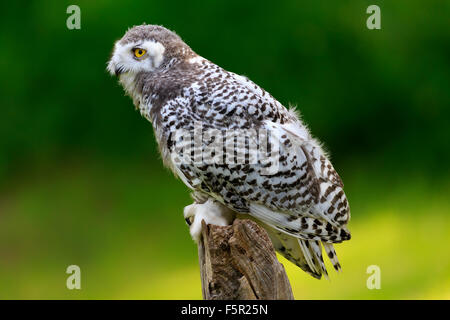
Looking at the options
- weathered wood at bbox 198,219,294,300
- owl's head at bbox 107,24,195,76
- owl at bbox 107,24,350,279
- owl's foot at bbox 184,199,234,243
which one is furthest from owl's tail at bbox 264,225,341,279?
owl's head at bbox 107,24,195,76

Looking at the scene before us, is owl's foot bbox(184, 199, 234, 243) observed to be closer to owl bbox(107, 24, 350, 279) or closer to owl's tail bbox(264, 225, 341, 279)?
owl bbox(107, 24, 350, 279)

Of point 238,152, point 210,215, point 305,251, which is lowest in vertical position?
point 305,251

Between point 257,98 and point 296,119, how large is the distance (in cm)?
25

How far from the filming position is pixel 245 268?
196 centimetres

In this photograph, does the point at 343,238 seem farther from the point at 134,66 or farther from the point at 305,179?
the point at 134,66

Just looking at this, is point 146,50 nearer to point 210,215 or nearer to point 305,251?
point 210,215

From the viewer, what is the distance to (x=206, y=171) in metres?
2.23

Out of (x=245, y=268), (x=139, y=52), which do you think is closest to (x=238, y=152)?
(x=245, y=268)

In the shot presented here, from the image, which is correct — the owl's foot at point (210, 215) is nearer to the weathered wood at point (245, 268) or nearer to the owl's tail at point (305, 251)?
the owl's tail at point (305, 251)

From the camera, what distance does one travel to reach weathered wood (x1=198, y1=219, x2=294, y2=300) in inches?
76.4

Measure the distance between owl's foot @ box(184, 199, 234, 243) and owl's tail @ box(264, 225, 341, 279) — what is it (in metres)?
0.18

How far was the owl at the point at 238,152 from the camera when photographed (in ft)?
7.33

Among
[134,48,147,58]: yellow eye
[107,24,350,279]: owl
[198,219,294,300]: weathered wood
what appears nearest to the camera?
[198,219,294,300]: weathered wood

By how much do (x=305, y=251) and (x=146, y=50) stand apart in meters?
1.03
